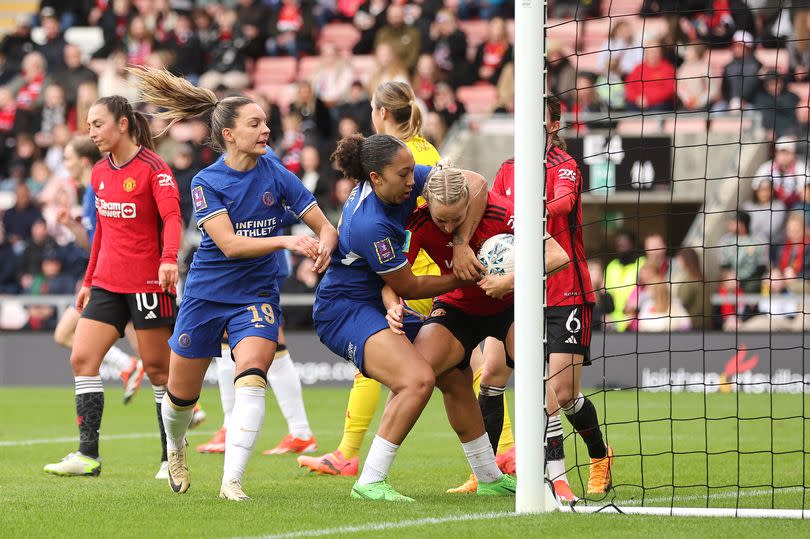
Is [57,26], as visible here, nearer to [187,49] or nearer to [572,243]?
[187,49]

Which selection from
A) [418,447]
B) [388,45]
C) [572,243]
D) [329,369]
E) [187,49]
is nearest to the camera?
[572,243]

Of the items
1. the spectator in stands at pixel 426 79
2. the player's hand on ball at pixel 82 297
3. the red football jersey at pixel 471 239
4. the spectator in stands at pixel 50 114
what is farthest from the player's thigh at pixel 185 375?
the spectator in stands at pixel 50 114

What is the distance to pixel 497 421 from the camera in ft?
23.8

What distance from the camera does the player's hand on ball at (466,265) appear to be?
20.2 feet

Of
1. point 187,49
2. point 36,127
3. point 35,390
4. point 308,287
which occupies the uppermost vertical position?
point 187,49

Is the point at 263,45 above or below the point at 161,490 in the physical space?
above

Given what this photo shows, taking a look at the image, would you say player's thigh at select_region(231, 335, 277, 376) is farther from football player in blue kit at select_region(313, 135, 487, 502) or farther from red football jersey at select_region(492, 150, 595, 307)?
red football jersey at select_region(492, 150, 595, 307)

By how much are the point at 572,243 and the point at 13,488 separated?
3327 millimetres

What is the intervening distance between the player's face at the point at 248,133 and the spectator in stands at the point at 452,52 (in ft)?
44.0

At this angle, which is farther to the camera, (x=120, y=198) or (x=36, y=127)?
(x=36, y=127)

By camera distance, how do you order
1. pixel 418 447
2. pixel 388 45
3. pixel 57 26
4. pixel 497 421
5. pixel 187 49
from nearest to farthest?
pixel 497 421, pixel 418 447, pixel 388 45, pixel 187 49, pixel 57 26

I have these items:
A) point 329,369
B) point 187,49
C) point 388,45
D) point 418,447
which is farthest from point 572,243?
point 187,49

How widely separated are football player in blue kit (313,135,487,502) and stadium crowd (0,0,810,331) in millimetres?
7037

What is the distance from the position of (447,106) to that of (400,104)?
36.3ft
